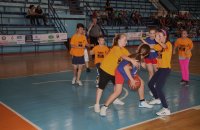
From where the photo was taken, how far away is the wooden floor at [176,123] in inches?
193

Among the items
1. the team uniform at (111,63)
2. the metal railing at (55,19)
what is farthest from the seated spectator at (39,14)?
the team uniform at (111,63)

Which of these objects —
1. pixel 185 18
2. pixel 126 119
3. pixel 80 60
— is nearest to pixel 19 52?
pixel 80 60

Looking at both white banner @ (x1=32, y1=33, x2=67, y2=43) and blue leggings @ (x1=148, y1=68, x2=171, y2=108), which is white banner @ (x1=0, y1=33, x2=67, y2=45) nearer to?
white banner @ (x1=32, y1=33, x2=67, y2=43)

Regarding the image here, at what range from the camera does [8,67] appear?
469 inches

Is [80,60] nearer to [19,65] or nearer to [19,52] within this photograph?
[19,65]

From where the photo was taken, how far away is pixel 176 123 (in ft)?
16.8

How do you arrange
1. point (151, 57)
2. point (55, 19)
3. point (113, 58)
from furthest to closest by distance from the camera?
1. point (55, 19)
2. point (151, 57)
3. point (113, 58)

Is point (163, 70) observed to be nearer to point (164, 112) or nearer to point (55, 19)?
point (164, 112)

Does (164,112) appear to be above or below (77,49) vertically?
below

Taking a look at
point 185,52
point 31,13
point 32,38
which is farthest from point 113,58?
point 31,13

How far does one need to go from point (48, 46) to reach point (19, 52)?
210 cm

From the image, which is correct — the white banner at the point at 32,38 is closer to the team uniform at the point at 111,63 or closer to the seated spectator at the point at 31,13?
the seated spectator at the point at 31,13

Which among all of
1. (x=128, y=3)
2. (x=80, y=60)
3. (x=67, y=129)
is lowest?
(x=67, y=129)


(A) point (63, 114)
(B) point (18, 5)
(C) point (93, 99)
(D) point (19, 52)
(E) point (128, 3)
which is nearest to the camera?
(A) point (63, 114)
